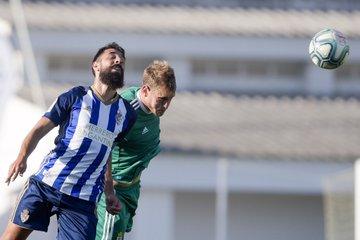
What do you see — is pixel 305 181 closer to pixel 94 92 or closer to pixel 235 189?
pixel 235 189

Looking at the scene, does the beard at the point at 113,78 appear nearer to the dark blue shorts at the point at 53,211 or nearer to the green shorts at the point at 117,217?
the dark blue shorts at the point at 53,211

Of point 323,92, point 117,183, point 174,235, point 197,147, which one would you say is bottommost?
point 117,183

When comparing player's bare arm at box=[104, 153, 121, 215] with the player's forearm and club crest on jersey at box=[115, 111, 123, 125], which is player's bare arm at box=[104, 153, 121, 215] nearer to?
club crest on jersey at box=[115, 111, 123, 125]

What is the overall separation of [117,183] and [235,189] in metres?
12.1

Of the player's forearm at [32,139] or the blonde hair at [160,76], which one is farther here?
the blonde hair at [160,76]

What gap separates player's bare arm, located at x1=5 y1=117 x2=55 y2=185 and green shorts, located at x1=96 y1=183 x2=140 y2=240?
124cm

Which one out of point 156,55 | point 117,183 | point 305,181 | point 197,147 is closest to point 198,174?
point 197,147

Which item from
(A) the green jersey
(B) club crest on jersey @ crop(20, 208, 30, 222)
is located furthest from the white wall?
(B) club crest on jersey @ crop(20, 208, 30, 222)

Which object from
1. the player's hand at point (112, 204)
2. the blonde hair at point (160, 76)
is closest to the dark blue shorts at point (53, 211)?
the player's hand at point (112, 204)

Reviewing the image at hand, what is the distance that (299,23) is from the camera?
936 inches

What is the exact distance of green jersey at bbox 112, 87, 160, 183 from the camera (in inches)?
308

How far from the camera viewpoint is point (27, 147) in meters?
6.76

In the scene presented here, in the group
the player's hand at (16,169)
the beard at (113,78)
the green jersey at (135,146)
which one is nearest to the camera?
the player's hand at (16,169)

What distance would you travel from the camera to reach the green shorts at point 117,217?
26.2ft
